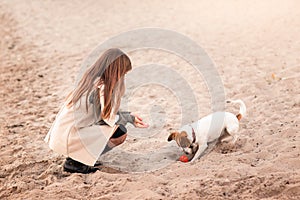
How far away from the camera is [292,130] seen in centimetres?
357

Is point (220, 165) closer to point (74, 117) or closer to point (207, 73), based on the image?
point (74, 117)

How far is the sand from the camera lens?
120 inches

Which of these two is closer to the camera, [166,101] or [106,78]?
[106,78]

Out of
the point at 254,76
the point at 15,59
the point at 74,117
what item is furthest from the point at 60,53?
the point at 74,117

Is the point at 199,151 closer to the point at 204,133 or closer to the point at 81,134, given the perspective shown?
the point at 204,133

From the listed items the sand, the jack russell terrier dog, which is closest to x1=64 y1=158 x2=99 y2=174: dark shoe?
the sand

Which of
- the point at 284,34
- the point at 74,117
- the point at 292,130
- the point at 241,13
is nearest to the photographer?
the point at 74,117

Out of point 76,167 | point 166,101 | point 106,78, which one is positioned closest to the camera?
point 106,78

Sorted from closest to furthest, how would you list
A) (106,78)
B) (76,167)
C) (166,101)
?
1. (106,78)
2. (76,167)
3. (166,101)

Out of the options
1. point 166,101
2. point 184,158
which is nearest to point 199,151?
point 184,158

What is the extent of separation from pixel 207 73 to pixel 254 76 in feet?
2.09

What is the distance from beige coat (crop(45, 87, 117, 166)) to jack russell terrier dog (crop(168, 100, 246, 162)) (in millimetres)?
569

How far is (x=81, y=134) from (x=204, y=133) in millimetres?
989

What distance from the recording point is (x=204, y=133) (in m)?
3.38
